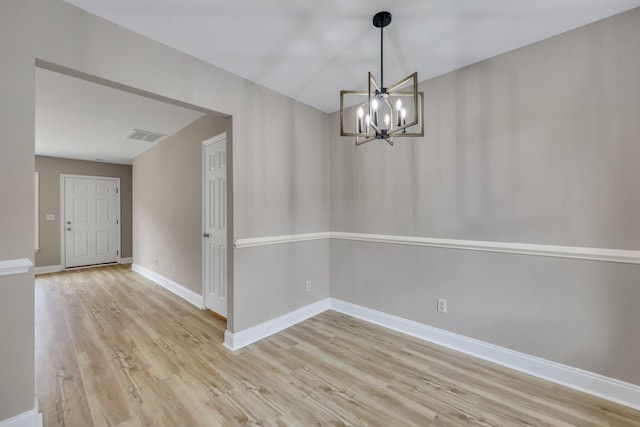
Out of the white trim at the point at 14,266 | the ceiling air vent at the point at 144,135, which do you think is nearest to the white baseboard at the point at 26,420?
the white trim at the point at 14,266

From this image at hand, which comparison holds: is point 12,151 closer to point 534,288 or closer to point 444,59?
point 444,59

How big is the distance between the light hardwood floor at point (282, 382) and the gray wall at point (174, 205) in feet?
3.47

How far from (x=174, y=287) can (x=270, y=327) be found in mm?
2165

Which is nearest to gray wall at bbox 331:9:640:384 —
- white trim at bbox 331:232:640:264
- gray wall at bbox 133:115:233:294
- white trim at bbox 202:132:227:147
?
white trim at bbox 331:232:640:264

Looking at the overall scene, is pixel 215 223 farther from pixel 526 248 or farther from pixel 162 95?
pixel 526 248

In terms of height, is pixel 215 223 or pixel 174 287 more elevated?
pixel 215 223

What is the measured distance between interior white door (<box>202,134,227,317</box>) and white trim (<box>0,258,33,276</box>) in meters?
1.69

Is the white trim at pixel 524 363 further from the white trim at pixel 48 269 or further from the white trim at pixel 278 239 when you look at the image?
the white trim at pixel 48 269

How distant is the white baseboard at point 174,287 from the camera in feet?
11.6

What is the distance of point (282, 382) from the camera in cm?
197

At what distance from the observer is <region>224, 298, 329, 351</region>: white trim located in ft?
8.11

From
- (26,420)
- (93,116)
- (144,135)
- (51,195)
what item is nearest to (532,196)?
(26,420)

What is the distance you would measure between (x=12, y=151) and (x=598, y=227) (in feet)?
12.0

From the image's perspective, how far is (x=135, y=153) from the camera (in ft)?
17.7
